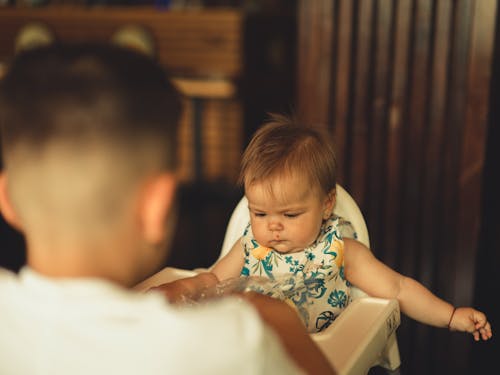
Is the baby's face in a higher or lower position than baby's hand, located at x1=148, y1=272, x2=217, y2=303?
higher

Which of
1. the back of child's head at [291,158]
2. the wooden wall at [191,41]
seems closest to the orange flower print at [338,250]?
the back of child's head at [291,158]

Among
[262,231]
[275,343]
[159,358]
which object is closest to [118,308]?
[159,358]

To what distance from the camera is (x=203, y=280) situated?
1.24 meters

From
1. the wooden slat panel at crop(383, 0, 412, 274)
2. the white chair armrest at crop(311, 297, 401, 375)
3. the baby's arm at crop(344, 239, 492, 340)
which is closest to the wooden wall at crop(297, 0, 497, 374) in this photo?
the wooden slat panel at crop(383, 0, 412, 274)

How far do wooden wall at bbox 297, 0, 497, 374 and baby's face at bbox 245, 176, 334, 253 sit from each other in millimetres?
898

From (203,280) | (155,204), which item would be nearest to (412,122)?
(203,280)

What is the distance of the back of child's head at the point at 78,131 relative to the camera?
654 millimetres

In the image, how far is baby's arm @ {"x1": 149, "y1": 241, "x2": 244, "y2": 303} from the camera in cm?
109

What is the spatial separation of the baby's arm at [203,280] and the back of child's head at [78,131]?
42cm

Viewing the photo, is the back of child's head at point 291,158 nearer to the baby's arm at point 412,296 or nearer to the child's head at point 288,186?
the child's head at point 288,186

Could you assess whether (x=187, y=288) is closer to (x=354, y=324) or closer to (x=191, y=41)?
(x=354, y=324)

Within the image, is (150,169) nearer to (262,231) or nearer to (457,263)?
(262,231)

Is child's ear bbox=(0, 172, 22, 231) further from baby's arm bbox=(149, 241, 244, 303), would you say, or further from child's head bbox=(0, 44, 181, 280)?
baby's arm bbox=(149, 241, 244, 303)

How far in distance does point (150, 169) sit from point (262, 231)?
1.84 ft
